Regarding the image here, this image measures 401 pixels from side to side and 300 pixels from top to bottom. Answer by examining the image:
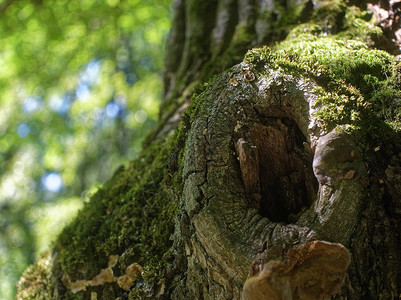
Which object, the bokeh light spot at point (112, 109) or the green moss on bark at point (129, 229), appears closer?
the green moss on bark at point (129, 229)

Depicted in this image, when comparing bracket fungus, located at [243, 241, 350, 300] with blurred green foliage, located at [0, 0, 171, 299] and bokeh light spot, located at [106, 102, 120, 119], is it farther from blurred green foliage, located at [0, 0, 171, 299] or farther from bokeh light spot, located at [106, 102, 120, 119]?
bokeh light spot, located at [106, 102, 120, 119]

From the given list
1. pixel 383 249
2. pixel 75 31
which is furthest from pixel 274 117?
pixel 75 31

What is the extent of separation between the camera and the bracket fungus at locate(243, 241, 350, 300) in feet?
4.56

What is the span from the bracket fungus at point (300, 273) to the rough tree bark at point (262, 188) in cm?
4

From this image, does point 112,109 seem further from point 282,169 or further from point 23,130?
point 282,169

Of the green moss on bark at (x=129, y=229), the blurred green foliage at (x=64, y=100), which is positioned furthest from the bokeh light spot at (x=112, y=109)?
the green moss on bark at (x=129, y=229)

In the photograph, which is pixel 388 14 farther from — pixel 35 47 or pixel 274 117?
pixel 35 47

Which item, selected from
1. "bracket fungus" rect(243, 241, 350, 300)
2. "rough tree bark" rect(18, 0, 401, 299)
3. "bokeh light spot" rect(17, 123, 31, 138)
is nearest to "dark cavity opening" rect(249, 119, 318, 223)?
"rough tree bark" rect(18, 0, 401, 299)

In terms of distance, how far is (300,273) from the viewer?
1.44 m

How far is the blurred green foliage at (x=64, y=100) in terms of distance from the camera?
693cm

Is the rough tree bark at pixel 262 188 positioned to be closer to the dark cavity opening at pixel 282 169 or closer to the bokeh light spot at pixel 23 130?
the dark cavity opening at pixel 282 169

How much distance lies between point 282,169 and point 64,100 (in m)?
12.6

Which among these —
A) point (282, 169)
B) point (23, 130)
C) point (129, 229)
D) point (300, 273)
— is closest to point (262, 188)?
point (282, 169)

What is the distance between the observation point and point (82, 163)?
15773 mm
